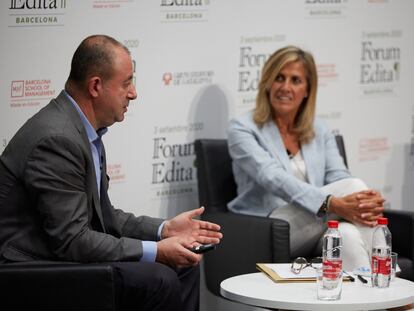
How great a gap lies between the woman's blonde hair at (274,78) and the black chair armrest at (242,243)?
0.64 meters

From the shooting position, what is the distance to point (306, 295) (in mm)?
3336

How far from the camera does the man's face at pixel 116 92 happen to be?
137 inches

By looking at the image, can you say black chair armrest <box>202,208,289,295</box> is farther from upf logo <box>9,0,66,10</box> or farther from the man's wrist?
upf logo <box>9,0,66,10</box>

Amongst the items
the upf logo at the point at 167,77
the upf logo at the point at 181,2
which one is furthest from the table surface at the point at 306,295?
the upf logo at the point at 181,2

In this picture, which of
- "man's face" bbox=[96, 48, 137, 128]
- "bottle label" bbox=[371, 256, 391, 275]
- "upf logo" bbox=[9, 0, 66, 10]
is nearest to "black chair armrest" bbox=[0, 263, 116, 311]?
"man's face" bbox=[96, 48, 137, 128]

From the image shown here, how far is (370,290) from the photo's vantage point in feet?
11.4

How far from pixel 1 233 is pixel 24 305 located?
0.33 m

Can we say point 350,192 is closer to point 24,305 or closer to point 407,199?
point 407,199

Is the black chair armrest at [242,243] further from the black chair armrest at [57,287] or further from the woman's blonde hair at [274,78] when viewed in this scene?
the black chair armrest at [57,287]

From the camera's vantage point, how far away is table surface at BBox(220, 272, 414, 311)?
10.6ft

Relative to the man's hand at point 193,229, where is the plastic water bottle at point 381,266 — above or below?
below

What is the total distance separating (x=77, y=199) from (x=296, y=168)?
192 centimetres

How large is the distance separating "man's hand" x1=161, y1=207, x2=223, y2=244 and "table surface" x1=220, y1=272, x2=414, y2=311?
0.20 m

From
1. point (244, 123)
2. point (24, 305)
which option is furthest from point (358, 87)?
point (24, 305)
